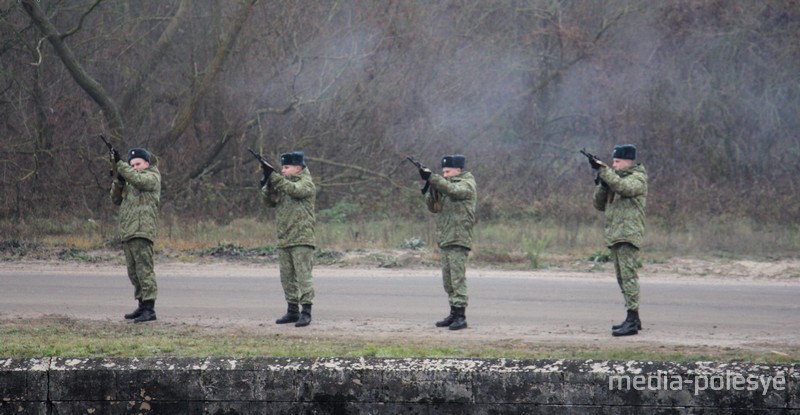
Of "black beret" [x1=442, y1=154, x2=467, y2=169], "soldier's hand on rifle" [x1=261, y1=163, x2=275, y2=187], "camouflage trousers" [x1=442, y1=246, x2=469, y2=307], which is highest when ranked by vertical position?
"black beret" [x1=442, y1=154, x2=467, y2=169]

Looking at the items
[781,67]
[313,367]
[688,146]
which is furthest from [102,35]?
[313,367]

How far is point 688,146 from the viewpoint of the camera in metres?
25.5

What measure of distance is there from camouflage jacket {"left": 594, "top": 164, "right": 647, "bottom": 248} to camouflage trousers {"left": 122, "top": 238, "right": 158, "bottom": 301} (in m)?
4.55

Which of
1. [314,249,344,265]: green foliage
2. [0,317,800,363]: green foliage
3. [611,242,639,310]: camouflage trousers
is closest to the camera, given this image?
[0,317,800,363]: green foliage

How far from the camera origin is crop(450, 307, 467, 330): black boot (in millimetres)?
10734

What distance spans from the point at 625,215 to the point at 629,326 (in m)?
1.11

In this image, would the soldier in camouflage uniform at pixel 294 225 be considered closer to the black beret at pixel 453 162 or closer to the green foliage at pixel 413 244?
the black beret at pixel 453 162

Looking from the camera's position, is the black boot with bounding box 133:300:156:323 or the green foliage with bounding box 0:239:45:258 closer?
the black boot with bounding box 133:300:156:323

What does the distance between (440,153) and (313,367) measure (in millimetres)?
18464

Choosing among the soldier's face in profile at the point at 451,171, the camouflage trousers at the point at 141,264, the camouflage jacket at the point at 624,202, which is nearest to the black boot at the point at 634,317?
the camouflage jacket at the point at 624,202

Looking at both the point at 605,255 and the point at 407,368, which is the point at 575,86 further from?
the point at 407,368

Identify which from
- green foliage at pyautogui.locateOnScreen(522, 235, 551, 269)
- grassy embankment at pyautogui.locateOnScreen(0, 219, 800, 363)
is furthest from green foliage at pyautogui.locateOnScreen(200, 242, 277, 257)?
green foliage at pyautogui.locateOnScreen(522, 235, 551, 269)

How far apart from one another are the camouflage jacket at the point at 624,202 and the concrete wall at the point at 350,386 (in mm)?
3782

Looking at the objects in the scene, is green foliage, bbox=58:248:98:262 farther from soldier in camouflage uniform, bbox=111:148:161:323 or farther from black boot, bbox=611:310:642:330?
black boot, bbox=611:310:642:330
